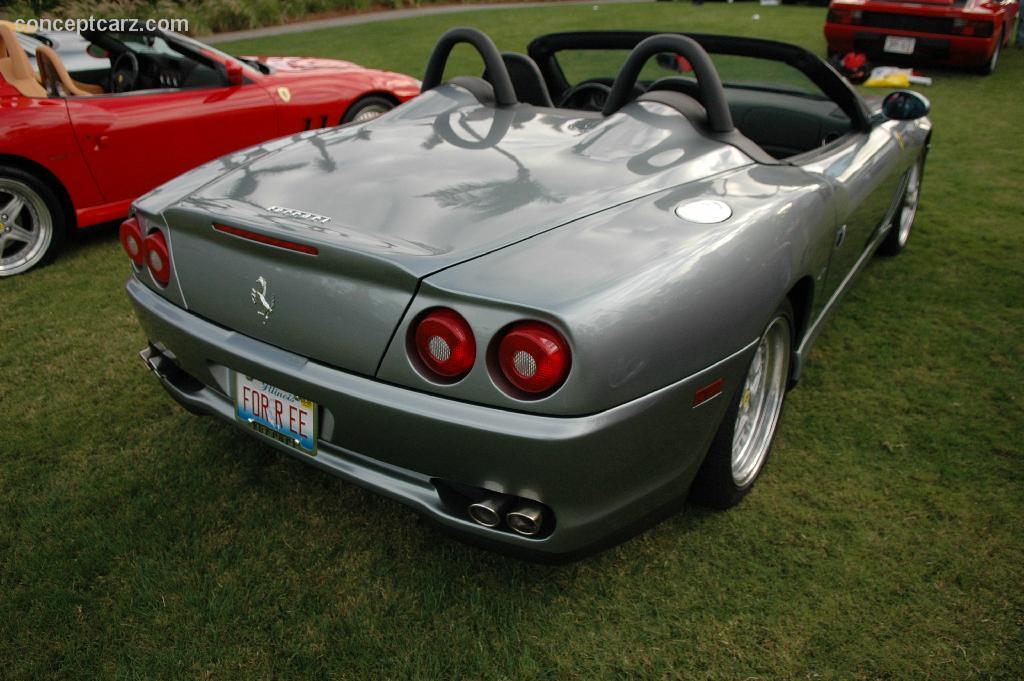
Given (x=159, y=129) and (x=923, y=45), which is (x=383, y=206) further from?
(x=923, y=45)

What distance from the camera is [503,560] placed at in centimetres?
222

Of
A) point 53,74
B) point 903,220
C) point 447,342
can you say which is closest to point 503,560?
point 447,342

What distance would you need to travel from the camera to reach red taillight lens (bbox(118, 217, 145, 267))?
2314 mm

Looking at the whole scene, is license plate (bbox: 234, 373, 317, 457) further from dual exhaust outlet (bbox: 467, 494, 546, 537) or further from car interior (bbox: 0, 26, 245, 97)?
car interior (bbox: 0, 26, 245, 97)

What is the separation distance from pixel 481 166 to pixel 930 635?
1.70 m

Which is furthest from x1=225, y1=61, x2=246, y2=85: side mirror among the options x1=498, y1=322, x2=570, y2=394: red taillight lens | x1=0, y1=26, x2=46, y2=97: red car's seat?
x1=498, y1=322, x2=570, y2=394: red taillight lens

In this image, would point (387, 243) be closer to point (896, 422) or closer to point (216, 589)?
point (216, 589)

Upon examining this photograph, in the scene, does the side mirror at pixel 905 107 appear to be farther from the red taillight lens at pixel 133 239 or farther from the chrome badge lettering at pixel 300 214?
the red taillight lens at pixel 133 239

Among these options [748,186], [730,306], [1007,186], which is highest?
[748,186]

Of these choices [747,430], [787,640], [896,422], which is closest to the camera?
[787,640]

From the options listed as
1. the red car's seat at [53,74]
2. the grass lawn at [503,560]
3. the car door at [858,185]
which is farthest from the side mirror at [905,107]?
the red car's seat at [53,74]

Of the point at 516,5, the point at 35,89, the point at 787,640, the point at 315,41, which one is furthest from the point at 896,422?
the point at 516,5

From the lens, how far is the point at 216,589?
2.10 metres

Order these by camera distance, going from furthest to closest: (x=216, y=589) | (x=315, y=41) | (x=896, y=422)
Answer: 1. (x=315, y=41)
2. (x=896, y=422)
3. (x=216, y=589)
